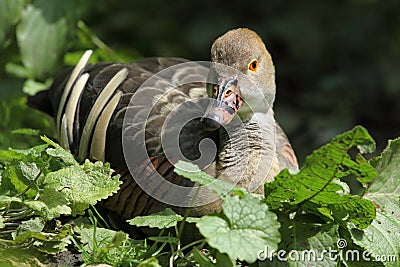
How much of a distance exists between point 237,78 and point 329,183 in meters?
0.71

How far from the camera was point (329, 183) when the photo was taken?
2.57m

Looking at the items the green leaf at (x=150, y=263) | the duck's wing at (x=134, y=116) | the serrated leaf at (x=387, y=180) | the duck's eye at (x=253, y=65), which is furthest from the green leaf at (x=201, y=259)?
the duck's eye at (x=253, y=65)

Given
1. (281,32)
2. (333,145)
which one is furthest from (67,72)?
(281,32)

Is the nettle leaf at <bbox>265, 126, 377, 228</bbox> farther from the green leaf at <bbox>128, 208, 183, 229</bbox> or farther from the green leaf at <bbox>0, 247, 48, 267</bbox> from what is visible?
the green leaf at <bbox>0, 247, 48, 267</bbox>

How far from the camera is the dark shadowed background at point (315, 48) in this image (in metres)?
6.74

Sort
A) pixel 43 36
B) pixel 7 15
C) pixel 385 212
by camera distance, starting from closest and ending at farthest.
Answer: pixel 385 212, pixel 7 15, pixel 43 36

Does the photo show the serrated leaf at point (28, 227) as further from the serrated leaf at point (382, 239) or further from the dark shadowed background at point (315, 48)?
the dark shadowed background at point (315, 48)

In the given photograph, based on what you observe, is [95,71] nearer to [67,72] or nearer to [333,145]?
[67,72]

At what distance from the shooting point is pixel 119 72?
12.0 ft

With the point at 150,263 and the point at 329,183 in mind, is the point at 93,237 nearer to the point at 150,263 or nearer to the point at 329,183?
the point at 150,263

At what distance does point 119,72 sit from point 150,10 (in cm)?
386

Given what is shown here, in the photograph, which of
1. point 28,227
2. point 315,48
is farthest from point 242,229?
point 315,48

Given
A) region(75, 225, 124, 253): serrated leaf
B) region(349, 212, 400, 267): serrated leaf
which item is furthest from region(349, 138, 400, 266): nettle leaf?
region(75, 225, 124, 253): serrated leaf

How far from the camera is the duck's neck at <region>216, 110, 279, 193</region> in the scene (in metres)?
3.04
